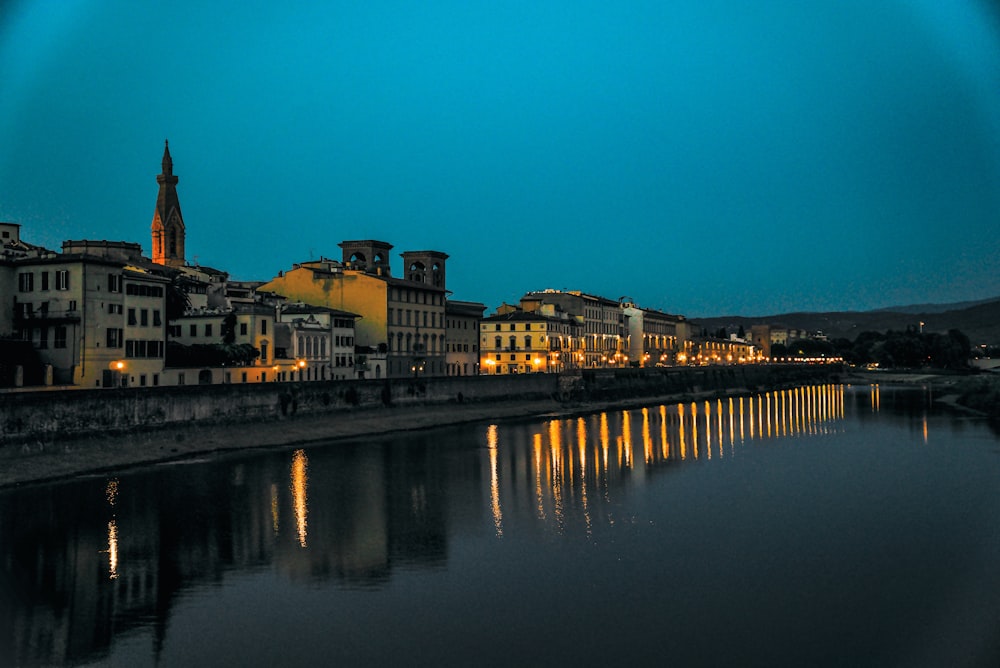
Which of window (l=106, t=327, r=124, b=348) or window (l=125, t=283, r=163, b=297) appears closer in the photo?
window (l=106, t=327, r=124, b=348)

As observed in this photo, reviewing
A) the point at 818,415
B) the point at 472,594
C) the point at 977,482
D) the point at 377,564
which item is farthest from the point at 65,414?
the point at 818,415

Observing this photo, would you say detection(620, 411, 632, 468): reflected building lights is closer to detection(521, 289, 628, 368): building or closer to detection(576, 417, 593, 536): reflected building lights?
detection(576, 417, 593, 536): reflected building lights

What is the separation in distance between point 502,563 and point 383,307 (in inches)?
1978

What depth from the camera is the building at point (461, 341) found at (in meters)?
84.8

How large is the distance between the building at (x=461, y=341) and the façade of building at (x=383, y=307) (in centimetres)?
203

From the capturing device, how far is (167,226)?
3844 inches

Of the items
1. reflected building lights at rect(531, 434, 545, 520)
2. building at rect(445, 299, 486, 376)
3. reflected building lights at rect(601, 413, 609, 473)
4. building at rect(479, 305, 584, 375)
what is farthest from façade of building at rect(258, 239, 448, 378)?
reflected building lights at rect(531, 434, 545, 520)

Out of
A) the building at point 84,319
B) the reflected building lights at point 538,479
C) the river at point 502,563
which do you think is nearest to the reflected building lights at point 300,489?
the river at point 502,563

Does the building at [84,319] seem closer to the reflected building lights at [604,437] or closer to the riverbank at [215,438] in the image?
the riverbank at [215,438]

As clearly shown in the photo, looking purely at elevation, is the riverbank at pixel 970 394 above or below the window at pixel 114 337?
below

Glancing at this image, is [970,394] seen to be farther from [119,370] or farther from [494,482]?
[119,370]

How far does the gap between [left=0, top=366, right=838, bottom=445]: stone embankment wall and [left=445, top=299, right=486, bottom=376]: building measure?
36.9 feet

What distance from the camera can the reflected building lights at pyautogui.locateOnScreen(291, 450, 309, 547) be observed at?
27.6 m

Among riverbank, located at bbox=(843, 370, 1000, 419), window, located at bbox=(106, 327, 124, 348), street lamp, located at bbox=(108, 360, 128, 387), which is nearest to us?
window, located at bbox=(106, 327, 124, 348)
